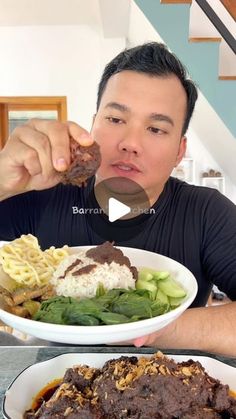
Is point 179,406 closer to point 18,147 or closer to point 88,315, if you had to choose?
point 88,315

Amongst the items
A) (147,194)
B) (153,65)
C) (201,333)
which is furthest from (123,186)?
(201,333)

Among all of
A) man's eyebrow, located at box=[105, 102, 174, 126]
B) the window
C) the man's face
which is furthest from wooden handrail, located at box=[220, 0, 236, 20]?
the window

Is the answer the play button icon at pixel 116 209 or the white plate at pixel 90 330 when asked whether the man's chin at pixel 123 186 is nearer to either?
the play button icon at pixel 116 209

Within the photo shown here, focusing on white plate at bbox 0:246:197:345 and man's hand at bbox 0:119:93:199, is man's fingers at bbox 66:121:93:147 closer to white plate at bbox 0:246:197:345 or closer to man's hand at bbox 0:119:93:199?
man's hand at bbox 0:119:93:199

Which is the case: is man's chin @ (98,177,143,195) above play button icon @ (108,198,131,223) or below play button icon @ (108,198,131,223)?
above

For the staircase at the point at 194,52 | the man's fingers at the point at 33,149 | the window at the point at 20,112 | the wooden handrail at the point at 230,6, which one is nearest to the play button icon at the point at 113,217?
the man's fingers at the point at 33,149

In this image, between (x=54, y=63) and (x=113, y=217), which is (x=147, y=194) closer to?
(x=113, y=217)
